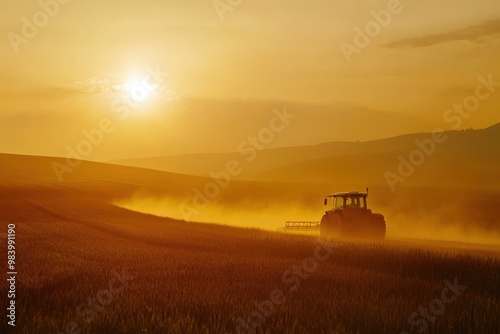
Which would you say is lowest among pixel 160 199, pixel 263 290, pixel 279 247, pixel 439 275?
pixel 263 290

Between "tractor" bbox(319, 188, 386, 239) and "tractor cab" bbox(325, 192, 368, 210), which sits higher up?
"tractor cab" bbox(325, 192, 368, 210)

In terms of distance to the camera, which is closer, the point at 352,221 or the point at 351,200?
the point at 352,221

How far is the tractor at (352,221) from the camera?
24.2 m

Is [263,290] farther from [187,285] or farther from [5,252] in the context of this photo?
[5,252]

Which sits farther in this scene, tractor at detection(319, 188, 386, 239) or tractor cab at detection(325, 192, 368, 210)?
tractor cab at detection(325, 192, 368, 210)

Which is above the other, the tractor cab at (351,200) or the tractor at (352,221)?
the tractor cab at (351,200)

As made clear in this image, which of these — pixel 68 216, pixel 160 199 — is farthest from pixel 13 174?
pixel 68 216

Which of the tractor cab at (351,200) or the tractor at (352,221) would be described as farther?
the tractor cab at (351,200)

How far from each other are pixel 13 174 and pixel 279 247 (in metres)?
56.4

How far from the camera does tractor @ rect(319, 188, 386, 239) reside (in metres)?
24.2

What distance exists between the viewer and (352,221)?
24250mm

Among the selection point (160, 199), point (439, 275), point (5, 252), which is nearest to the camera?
point (439, 275)

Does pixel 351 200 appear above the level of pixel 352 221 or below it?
above

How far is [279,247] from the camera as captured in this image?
19422 millimetres
